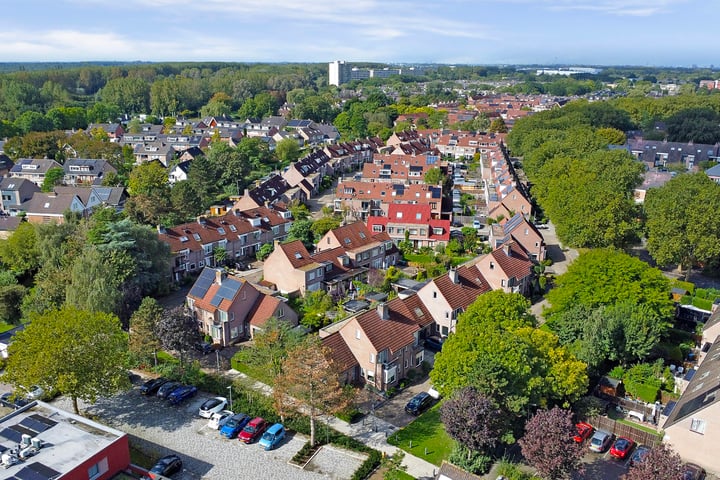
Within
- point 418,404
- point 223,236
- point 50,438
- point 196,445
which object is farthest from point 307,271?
point 50,438

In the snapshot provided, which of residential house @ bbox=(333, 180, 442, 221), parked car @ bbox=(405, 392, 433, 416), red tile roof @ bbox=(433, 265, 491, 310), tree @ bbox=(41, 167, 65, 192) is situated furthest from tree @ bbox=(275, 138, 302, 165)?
parked car @ bbox=(405, 392, 433, 416)

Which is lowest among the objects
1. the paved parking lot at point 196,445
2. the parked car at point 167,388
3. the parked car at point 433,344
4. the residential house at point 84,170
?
the paved parking lot at point 196,445

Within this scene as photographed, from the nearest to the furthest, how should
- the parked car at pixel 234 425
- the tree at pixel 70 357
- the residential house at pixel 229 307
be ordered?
the tree at pixel 70 357 → the parked car at pixel 234 425 → the residential house at pixel 229 307

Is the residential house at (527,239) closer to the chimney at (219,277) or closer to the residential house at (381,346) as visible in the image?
the residential house at (381,346)

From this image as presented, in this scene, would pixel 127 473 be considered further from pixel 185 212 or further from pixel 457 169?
pixel 457 169

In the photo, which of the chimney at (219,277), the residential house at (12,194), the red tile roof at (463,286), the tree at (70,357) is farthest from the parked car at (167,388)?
the residential house at (12,194)

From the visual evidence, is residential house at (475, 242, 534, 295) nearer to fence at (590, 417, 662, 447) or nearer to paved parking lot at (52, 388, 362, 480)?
fence at (590, 417, 662, 447)
